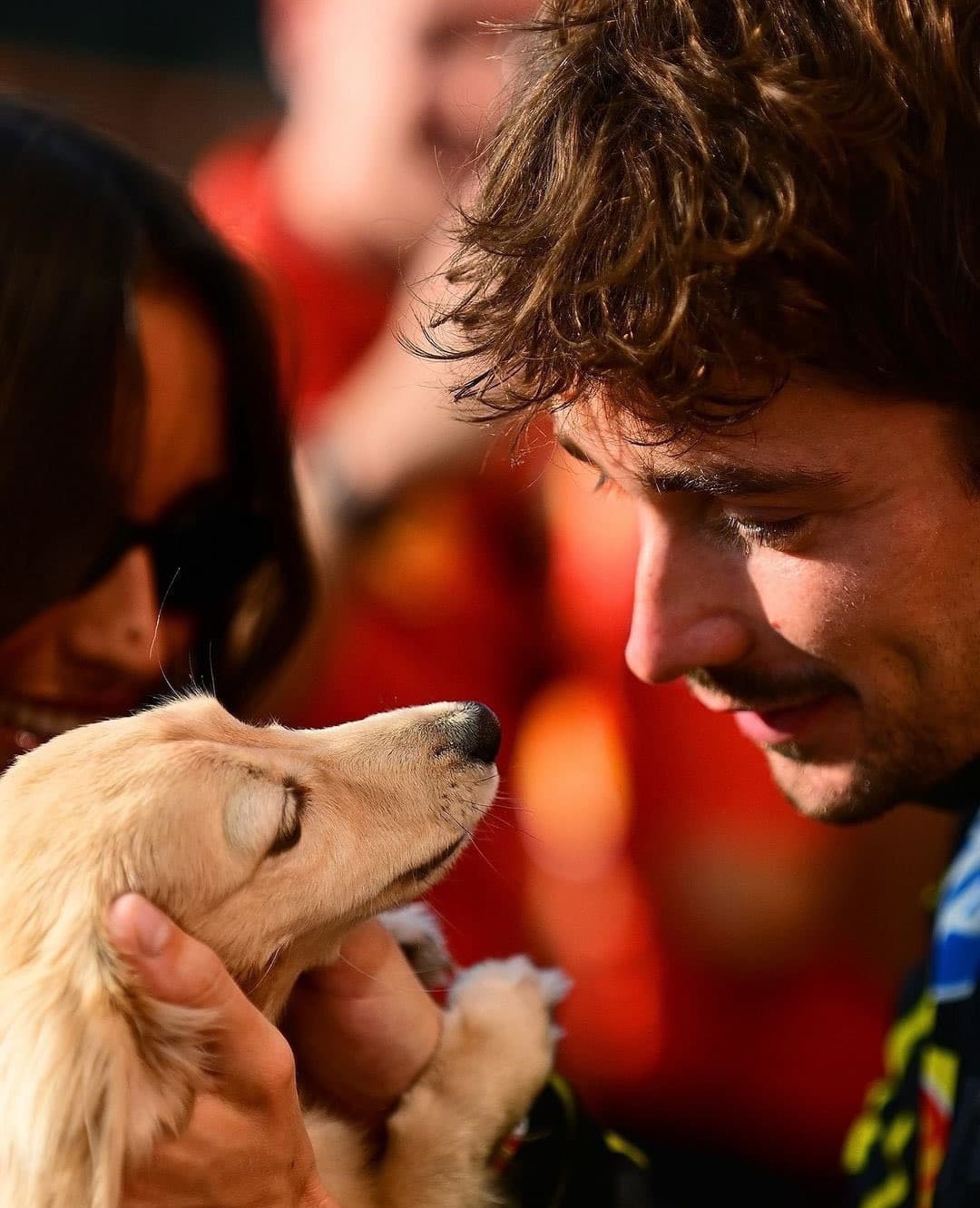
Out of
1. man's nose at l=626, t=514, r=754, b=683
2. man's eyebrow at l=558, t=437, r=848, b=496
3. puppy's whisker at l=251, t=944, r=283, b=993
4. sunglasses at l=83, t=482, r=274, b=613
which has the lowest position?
puppy's whisker at l=251, t=944, r=283, b=993

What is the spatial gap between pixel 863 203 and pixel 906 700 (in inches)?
23.0

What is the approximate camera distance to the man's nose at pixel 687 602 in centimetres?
149

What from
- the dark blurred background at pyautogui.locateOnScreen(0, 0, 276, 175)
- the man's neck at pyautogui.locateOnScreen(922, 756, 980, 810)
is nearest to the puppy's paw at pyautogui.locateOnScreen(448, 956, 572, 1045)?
the man's neck at pyautogui.locateOnScreen(922, 756, 980, 810)

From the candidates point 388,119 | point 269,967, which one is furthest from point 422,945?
point 388,119

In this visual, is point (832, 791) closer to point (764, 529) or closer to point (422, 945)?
point (764, 529)

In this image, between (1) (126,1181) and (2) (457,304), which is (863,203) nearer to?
(2) (457,304)

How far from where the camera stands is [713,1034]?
8.77 ft

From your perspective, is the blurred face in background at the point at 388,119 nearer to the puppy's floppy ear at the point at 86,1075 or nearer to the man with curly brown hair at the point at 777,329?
the man with curly brown hair at the point at 777,329

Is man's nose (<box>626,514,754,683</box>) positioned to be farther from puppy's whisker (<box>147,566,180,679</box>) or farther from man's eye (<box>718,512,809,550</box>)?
puppy's whisker (<box>147,566,180,679</box>)

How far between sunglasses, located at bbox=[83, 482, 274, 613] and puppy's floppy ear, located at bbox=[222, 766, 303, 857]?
52cm

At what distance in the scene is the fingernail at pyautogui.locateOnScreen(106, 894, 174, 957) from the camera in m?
1.21

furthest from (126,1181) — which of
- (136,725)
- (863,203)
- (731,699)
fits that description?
(863,203)

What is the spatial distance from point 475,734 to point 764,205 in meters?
0.73

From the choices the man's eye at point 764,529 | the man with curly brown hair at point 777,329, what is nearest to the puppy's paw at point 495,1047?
the man with curly brown hair at point 777,329
